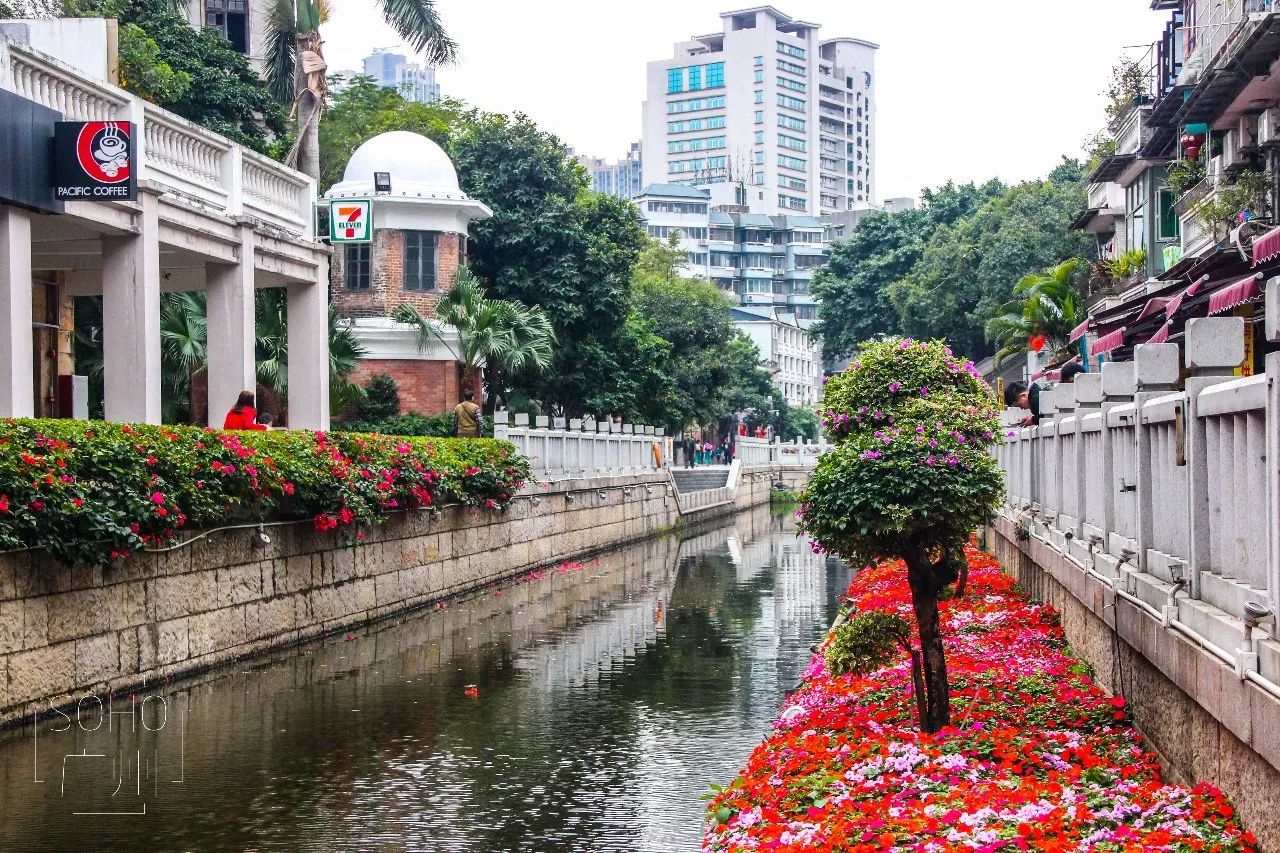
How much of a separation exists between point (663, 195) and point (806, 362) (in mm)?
20950

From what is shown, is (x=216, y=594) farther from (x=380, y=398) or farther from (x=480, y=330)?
(x=380, y=398)

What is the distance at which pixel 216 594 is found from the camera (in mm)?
14289

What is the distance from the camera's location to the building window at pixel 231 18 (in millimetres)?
67562

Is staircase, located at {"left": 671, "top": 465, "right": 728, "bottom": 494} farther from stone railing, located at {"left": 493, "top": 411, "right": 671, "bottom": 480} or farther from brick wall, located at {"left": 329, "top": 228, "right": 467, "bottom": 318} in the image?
brick wall, located at {"left": 329, "top": 228, "right": 467, "bottom": 318}

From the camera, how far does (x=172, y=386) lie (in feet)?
94.8

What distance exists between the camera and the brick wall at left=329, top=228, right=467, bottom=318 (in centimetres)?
3706

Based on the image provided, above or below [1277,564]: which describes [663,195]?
above

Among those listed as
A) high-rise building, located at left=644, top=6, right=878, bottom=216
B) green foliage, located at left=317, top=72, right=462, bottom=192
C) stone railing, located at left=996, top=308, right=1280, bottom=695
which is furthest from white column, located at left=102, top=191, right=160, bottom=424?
high-rise building, located at left=644, top=6, right=878, bottom=216

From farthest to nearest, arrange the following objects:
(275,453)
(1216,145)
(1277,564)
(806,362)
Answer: (806,362) → (1216,145) → (275,453) → (1277,564)

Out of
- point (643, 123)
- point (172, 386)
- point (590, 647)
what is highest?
point (643, 123)

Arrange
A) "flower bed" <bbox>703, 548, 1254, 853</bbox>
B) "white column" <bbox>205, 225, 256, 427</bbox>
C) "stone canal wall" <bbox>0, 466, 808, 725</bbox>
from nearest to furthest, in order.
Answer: "flower bed" <bbox>703, 548, 1254, 853</bbox> < "stone canal wall" <bbox>0, 466, 808, 725</bbox> < "white column" <bbox>205, 225, 256, 427</bbox>

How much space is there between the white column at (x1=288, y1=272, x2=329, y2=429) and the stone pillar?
16.3 metres

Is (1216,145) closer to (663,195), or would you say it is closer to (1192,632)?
(1192,632)

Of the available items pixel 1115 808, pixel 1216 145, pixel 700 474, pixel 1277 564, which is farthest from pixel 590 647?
pixel 700 474
